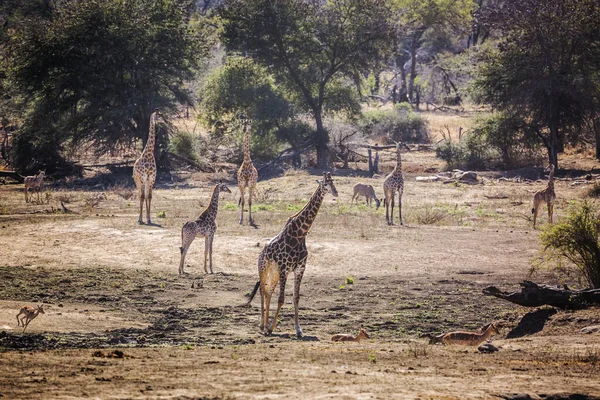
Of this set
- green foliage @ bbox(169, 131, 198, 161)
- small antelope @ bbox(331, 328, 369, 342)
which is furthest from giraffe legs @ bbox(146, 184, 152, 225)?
green foliage @ bbox(169, 131, 198, 161)

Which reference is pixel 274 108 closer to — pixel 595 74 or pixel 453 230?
pixel 595 74

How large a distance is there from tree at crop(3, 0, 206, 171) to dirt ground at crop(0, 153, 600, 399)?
8261 mm

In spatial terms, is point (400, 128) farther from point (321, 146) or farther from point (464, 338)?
point (464, 338)

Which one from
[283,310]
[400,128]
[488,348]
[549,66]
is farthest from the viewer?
[400,128]

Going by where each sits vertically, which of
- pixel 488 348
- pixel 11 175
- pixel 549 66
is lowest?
pixel 488 348

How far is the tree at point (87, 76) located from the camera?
38.5 metres

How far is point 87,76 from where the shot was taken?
127ft

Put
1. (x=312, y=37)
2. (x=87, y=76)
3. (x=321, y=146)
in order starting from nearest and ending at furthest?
(x=87, y=76) < (x=321, y=146) < (x=312, y=37)

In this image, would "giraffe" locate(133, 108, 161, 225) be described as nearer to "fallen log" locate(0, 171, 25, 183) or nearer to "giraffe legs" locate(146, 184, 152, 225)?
"giraffe legs" locate(146, 184, 152, 225)

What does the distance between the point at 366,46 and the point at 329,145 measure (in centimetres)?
528

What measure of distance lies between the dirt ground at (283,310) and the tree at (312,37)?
1351 centimetres

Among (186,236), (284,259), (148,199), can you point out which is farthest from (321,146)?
(284,259)

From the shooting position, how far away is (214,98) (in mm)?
43844

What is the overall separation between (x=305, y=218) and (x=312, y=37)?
3042 centimetres
